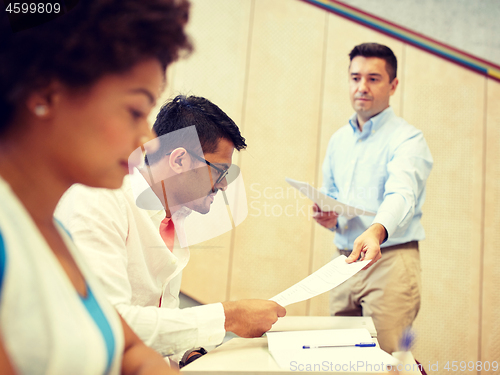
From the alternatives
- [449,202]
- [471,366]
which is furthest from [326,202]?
[471,366]

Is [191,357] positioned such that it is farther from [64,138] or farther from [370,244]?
[64,138]

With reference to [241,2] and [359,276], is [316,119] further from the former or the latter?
[359,276]

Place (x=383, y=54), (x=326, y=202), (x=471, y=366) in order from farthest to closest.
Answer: (x=471, y=366) < (x=383, y=54) < (x=326, y=202)

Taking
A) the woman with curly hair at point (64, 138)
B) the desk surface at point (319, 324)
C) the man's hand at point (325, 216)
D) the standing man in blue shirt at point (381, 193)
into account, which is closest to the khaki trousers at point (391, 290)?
the standing man in blue shirt at point (381, 193)

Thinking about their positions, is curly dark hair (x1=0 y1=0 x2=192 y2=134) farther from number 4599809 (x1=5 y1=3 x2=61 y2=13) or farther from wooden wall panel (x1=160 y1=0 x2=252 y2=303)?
wooden wall panel (x1=160 y1=0 x2=252 y2=303)

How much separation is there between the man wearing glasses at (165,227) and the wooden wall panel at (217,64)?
120 cm

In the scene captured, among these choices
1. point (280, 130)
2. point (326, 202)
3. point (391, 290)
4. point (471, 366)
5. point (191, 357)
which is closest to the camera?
point (191, 357)

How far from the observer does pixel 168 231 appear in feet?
3.15

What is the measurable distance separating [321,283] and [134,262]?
400mm

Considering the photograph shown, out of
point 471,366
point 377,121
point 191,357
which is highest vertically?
point 377,121

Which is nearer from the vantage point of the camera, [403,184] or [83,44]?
[83,44]

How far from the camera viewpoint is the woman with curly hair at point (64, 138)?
31cm

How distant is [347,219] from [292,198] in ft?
1.58

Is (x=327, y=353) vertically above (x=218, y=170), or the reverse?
(x=218, y=170)
